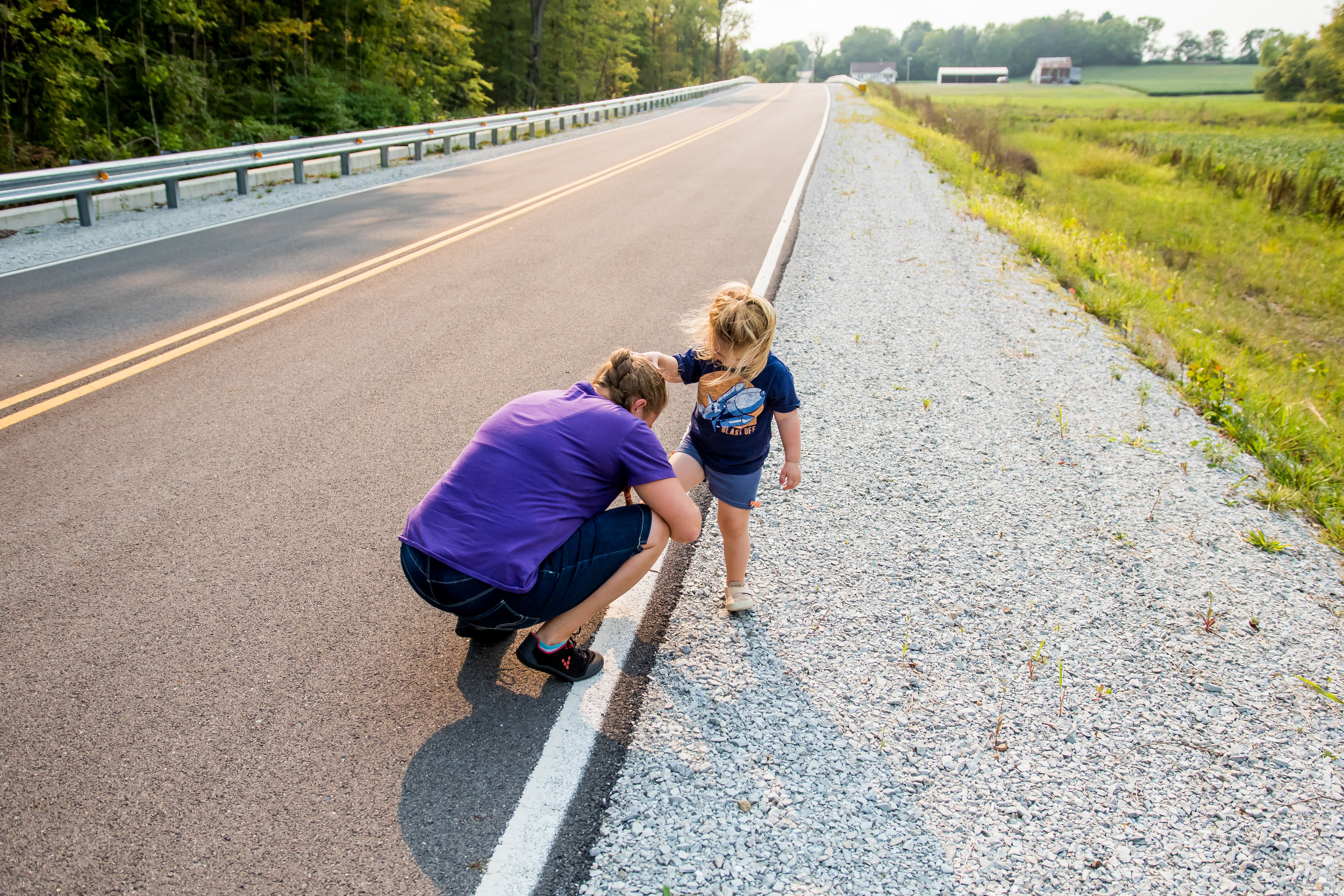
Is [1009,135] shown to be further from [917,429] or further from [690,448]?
[690,448]

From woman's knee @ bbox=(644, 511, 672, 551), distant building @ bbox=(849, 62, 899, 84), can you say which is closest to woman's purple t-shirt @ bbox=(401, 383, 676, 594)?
woman's knee @ bbox=(644, 511, 672, 551)

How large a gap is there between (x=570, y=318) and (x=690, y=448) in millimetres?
3820

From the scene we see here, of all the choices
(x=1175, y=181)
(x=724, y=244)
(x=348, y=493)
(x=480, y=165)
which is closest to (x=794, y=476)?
(x=348, y=493)

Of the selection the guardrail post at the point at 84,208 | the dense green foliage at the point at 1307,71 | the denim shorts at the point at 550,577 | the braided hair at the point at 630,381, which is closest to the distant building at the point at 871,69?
the dense green foliage at the point at 1307,71

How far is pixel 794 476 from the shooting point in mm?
3480

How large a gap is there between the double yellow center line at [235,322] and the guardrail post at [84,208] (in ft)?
14.0

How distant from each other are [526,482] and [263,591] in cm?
151

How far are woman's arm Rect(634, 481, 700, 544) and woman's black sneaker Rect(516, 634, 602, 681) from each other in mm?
573

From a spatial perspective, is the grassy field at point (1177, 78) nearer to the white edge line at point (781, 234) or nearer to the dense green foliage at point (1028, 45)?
the dense green foliage at point (1028, 45)

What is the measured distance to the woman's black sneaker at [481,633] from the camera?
312 cm

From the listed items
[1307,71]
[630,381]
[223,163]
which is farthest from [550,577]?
[1307,71]

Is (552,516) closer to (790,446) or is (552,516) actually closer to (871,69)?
(790,446)

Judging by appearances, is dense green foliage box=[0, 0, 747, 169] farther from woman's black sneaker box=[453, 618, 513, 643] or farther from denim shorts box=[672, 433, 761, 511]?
denim shorts box=[672, 433, 761, 511]

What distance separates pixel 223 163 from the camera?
11.8 metres
